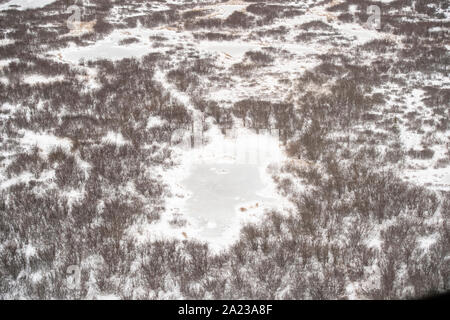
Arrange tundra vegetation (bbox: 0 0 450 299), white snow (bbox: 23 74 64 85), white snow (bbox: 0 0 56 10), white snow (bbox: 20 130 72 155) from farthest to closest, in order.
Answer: white snow (bbox: 0 0 56 10)
white snow (bbox: 23 74 64 85)
white snow (bbox: 20 130 72 155)
tundra vegetation (bbox: 0 0 450 299)

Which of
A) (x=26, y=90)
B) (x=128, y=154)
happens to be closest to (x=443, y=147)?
(x=128, y=154)

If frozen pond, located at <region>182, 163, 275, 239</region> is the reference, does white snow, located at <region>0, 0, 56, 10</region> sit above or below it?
above

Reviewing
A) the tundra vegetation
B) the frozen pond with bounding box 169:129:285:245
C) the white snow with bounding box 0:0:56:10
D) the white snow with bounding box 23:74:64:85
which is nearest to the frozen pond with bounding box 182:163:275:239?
the frozen pond with bounding box 169:129:285:245

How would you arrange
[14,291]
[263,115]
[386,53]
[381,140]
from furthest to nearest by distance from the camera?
1. [386,53]
2. [263,115]
3. [381,140]
4. [14,291]

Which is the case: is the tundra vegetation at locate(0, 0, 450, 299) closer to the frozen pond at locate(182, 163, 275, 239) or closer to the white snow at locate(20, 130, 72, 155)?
the white snow at locate(20, 130, 72, 155)

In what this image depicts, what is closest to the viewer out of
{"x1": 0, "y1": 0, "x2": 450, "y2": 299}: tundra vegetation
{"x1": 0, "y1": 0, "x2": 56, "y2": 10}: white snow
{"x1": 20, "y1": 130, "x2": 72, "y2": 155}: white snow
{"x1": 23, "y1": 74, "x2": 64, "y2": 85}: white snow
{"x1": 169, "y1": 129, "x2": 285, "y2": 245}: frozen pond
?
{"x1": 0, "y1": 0, "x2": 450, "y2": 299}: tundra vegetation

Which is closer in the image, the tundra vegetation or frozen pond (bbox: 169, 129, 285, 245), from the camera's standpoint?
the tundra vegetation

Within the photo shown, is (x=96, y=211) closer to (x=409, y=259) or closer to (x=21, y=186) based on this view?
(x=21, y=186)

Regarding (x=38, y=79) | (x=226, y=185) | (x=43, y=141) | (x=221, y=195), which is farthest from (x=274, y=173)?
(x=38, y=79)

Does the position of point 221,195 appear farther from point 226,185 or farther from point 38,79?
point 38,79
